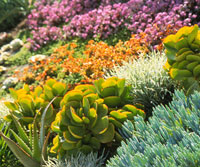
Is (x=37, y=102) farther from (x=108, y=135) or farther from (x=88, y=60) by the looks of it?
(x=88, y=60)

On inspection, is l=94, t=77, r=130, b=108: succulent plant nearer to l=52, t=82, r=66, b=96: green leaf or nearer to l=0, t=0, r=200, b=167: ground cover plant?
l=0, t=0, r=200, b=167: ground cover plant

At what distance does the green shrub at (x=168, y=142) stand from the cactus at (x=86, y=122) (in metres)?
0.43

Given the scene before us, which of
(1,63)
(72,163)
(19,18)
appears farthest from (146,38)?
(19,18)

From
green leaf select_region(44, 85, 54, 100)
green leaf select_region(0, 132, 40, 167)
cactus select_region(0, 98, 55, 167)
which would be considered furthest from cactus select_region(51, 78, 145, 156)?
green leaf select_region(44, 85, 54, 100)

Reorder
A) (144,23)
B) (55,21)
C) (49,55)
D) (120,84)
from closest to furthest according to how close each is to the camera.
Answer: (120,84)
(144,23)
(49,55)
(55,21)

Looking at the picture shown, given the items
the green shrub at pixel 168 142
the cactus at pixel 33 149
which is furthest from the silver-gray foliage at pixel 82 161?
the green shrub at pixel 168 142

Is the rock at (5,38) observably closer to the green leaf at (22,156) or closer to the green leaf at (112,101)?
the green leaf at (22,156)

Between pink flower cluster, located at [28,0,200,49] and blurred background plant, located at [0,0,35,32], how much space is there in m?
0.52

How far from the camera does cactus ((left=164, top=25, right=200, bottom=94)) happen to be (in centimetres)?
286

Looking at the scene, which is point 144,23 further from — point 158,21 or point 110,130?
point 110,130

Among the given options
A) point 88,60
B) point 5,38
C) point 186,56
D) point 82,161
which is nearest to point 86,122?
point 82,161

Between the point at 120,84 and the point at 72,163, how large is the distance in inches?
36.9

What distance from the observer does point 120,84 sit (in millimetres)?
2893

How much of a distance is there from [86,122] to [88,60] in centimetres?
231
